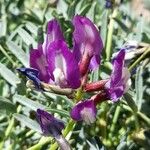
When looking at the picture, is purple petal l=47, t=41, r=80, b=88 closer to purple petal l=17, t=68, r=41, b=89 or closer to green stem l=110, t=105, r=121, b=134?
purple petal l=17, t=68, r=41, b=89

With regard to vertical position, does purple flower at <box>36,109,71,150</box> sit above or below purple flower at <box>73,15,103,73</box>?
below

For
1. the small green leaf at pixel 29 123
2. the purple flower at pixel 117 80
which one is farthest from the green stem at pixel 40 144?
the purple flower at pixel 117 80

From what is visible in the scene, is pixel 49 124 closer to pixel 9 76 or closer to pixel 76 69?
pixel 76 69

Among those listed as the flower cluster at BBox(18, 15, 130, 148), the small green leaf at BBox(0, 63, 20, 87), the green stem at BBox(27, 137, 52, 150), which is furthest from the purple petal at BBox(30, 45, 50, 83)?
the small green leaf at BBox(0, 63, 20, 87)

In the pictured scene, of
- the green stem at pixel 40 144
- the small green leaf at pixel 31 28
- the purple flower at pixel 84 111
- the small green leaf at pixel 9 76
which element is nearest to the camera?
the purple flower at pixel 84 111

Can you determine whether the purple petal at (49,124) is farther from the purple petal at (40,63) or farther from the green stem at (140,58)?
the green stem at (140,58)

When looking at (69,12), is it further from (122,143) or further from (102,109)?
(122,143)


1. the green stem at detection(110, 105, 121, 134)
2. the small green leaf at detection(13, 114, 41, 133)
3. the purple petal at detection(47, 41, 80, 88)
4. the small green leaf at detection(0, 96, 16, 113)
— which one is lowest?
the green stem at detection(110, 105, 121, 134)
